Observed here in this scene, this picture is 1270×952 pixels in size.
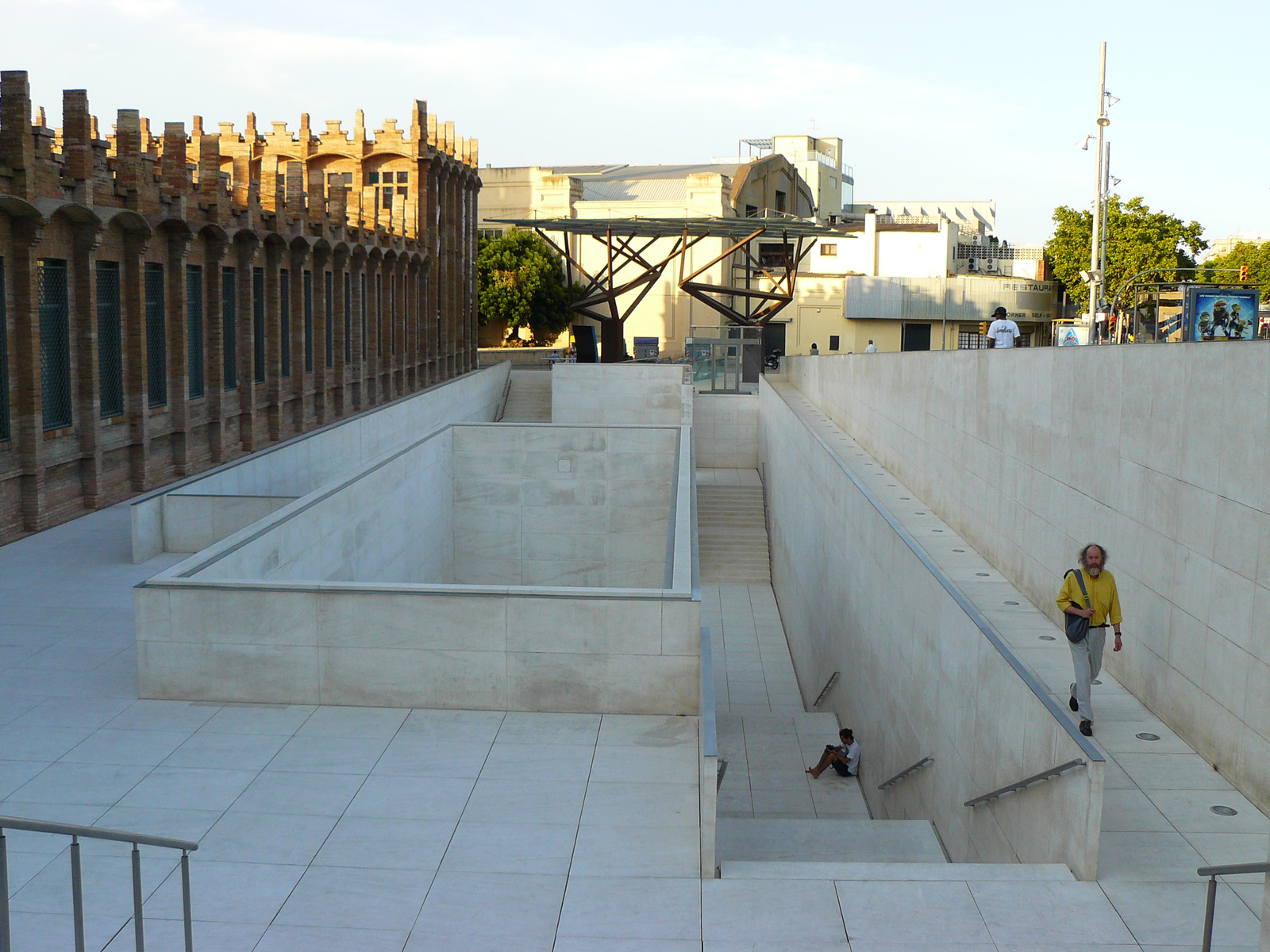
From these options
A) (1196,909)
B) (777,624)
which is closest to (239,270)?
(777,624)

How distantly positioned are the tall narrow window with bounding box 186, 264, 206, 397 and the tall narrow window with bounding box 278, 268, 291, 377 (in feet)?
12.5

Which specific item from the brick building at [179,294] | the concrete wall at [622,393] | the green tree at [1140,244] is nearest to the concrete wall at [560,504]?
the brick building at [179,294]

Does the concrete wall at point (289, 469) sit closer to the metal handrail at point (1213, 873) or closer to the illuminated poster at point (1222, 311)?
the illuminated poster at point (1222, 311)

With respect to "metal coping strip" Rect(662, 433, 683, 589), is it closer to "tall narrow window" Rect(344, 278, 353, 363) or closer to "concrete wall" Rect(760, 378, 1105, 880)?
→ "concrete wall" Rect(760, 378, 1105, 880)

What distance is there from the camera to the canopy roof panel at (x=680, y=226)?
131 feet

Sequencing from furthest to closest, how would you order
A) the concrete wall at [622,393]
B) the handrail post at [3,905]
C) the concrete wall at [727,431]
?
the concrete wall at [727,431] → the concrete wall at [622,393] → the handrail post at [3,905]

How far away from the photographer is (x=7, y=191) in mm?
16047

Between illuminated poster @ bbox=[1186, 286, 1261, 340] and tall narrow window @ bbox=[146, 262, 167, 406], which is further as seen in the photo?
tall narrow window @ bbox=[146, 262, 167, 406]

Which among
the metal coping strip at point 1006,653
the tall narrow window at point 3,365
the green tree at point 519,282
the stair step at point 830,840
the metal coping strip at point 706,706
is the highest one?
the green tree at point 519,282

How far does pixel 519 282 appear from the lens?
57719mm

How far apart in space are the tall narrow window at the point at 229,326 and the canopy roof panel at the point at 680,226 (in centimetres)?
1589

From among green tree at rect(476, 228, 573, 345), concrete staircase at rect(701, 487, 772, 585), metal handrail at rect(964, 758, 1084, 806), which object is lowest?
concrete staircase at rect(701, 487, 772, 585)

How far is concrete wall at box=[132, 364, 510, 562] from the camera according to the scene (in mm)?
15578

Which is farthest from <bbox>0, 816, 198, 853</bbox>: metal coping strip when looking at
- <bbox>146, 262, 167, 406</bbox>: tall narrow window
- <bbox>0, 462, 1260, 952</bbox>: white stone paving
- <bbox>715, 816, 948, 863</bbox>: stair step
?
<bbox>146, 262, 167, 406</bbox>: tall narrow window
